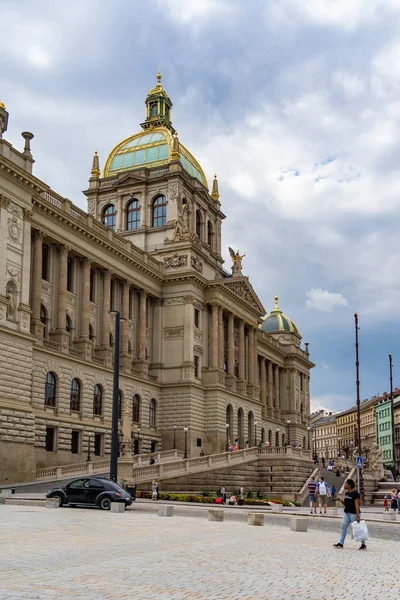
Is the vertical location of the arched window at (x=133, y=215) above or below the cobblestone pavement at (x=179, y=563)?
above

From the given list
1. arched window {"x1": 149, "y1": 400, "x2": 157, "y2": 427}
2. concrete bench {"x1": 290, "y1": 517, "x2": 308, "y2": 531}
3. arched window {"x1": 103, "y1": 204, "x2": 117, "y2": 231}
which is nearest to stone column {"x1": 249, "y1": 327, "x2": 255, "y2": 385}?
arched window {"x1": 149, "y1": 400, "x2": 157, "y2": 427}

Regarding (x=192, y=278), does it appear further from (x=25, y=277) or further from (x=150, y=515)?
(x=150, y=515)

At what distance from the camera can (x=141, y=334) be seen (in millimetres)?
69125

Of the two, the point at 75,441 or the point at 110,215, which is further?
the point at 110,215

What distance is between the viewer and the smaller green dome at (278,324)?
396 feet

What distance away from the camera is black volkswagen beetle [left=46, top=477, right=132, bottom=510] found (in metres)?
31.4

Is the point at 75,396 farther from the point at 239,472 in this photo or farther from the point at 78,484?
the point at 78,484

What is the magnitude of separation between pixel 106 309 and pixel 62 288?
713 centimetres

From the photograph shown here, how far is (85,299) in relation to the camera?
197 feet

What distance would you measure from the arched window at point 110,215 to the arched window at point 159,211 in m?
5.41

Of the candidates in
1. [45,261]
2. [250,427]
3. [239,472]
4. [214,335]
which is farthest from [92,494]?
[250,427]

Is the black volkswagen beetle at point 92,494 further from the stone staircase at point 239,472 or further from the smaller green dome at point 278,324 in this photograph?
the smaller green dome at point 278,324

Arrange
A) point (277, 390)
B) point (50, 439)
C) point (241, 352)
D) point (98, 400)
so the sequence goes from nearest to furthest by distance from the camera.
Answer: point (50, 439)
point (98, 400)
point (241, 352)
point (277, 390)

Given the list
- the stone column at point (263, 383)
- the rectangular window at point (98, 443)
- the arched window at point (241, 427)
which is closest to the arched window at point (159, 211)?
the arched window at point (241, 427)
